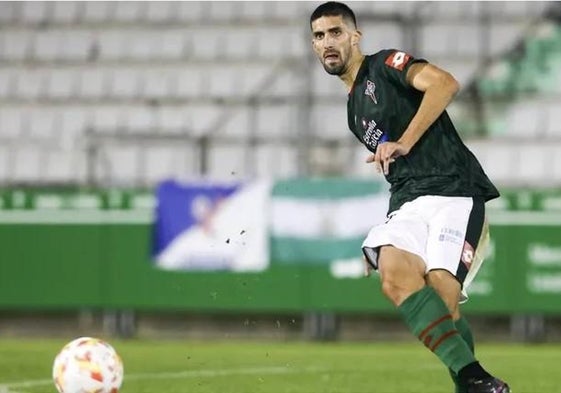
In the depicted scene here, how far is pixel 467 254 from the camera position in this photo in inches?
285

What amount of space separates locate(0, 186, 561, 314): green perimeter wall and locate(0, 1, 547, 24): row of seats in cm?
435

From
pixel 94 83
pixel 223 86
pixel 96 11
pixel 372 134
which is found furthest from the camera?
pixel 96 11

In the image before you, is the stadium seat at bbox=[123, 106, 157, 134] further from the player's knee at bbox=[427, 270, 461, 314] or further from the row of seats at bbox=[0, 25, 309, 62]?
the player's knee at bbox=[427, 270, 461, 314]

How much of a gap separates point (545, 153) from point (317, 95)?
10.1 feet

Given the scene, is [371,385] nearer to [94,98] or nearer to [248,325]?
[248,325]

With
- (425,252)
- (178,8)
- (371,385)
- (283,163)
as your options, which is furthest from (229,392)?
(178,8)

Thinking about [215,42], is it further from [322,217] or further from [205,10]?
[322,217]

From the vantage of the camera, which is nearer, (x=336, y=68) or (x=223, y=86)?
(x=336, y=68)

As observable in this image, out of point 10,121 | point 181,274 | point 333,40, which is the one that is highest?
point 333,40

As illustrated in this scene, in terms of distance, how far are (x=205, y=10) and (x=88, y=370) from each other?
12.9 metres

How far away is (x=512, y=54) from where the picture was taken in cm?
1895

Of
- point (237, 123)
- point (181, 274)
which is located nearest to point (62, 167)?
point (237, 123)

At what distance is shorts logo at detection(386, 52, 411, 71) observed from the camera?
724cm

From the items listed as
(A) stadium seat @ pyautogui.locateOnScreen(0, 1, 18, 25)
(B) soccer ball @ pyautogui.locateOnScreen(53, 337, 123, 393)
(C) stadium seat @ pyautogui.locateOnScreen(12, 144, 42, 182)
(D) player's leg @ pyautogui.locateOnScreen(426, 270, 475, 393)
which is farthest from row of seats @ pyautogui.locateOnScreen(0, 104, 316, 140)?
(D) player's leg @ pyautogui.locateOnScreen(426, 270, 475, 393)
